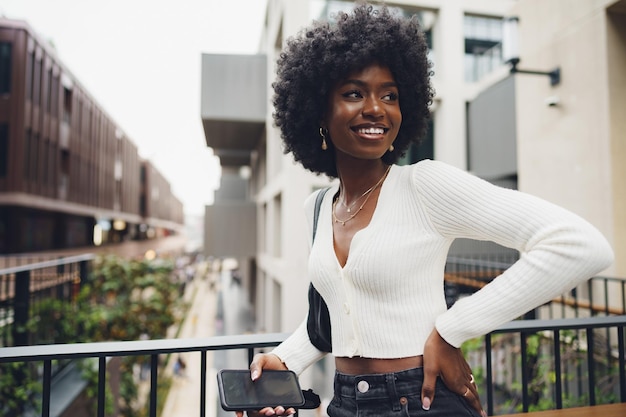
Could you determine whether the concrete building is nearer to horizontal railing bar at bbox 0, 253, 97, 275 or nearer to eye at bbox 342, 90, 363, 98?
eye at bbox 342, 90, 363, 98

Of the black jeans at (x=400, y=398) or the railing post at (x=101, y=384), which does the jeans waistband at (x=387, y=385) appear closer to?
the black jeans at (x=400, y=398)

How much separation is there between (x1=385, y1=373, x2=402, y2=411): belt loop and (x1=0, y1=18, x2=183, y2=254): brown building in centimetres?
2367

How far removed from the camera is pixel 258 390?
1337mm

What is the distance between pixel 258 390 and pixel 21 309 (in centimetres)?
644

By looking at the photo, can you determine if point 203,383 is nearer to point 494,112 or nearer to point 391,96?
point 391,96

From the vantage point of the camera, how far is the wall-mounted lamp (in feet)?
21.2

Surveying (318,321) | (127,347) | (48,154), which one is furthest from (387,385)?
(48,154)

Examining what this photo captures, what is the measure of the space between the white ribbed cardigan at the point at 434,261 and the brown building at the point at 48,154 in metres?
23.5

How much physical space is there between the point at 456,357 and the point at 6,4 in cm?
2645

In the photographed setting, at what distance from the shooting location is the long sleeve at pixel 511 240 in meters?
1.05

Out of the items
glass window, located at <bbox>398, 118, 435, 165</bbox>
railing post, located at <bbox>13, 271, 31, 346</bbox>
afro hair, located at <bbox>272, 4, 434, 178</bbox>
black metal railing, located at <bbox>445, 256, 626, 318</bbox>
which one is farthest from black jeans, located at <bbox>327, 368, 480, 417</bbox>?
glass window, located at <bbox>398, 118, 435, 165</bbox>

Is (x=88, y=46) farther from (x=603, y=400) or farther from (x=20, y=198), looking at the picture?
(x=603, y=400)

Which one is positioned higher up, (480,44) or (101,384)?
(480,44)

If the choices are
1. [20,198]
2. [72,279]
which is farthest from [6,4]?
[72,279]
